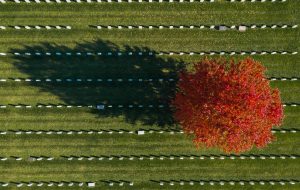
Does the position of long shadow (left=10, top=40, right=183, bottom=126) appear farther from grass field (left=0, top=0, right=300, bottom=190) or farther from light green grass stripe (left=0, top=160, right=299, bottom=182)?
light green grass stripe (left=0, top=160, right=299, bottom=182)

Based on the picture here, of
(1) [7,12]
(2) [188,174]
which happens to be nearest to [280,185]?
(2) [188,174]

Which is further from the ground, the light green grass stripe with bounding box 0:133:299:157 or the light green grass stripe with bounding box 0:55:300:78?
the light green grass stripe with bounding box 0:55:300:78

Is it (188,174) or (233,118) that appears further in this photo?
(188,174)

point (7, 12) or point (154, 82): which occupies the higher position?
point (7, 12)

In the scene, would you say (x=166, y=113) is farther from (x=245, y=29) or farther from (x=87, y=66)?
(x=245, y=29)

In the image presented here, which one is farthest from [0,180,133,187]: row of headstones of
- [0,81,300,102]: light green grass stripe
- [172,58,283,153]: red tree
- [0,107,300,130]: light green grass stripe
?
[172,58,283,153]: red tree

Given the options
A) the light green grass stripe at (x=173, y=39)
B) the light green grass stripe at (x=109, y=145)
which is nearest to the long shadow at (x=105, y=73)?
the light green grass stripe at (x=173, y=39)

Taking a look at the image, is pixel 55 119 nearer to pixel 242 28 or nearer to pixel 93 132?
pixel 93 132
